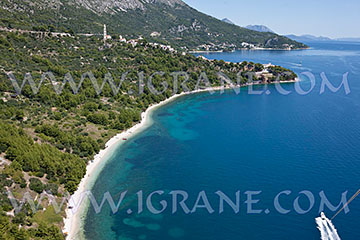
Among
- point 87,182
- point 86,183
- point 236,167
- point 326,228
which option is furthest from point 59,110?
point 326,228

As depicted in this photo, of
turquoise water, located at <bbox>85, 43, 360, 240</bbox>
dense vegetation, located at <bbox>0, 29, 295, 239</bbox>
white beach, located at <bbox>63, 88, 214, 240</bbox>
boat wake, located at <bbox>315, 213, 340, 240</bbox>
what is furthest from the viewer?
dense vegetation, located at <bbox>0, 29, 295, 239</bbox>

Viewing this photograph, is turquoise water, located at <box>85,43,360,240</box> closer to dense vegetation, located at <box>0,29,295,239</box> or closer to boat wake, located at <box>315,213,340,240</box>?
boat wake, located at <box>315,213,340,240</box>

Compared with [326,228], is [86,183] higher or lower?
higher

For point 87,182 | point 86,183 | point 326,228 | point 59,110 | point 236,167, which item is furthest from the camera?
point 59,110

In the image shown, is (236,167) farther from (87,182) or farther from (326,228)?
(87,182)

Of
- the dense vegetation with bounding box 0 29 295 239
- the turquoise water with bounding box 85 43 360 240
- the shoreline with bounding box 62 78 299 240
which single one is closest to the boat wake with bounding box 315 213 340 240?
the turquoise water with bounding box 85 43 360 240

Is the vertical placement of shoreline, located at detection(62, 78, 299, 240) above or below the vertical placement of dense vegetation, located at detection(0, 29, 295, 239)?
below

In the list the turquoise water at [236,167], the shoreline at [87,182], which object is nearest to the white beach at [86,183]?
the shoreline at [87,182]
